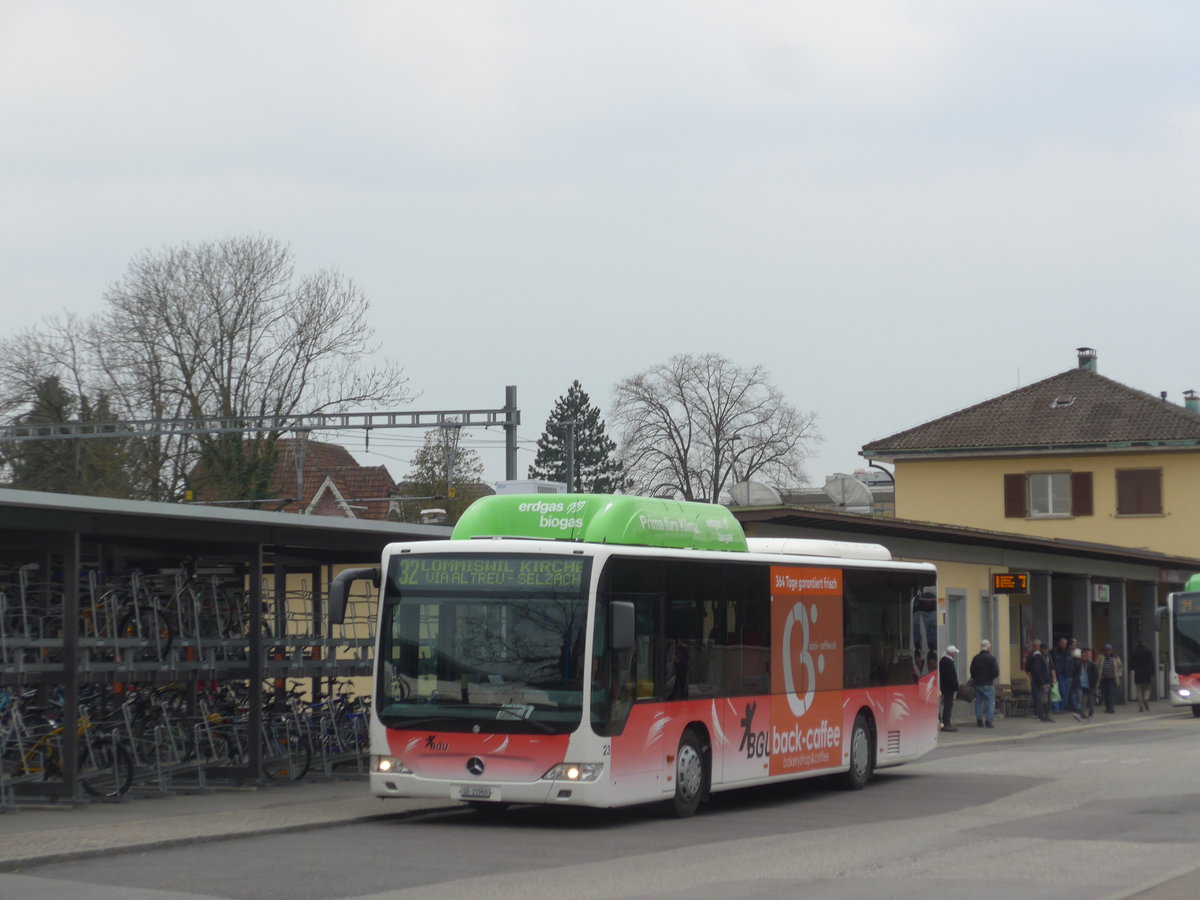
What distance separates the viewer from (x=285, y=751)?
1941cm

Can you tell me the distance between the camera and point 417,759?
48.2ft

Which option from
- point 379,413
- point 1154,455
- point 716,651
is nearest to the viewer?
point 716,651

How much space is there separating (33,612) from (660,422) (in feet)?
188

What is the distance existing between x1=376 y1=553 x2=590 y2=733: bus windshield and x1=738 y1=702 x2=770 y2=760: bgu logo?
111 inches

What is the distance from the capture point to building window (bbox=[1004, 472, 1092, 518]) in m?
58.5

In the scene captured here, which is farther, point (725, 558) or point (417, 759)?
point (725, 558)

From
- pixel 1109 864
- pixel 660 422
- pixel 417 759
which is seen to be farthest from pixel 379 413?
pixel 660 422

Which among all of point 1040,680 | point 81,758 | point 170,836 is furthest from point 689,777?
point 1040,680

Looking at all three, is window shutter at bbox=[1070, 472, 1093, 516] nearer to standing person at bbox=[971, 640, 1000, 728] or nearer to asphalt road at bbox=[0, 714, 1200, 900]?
standing person at bbox=[971, 640, 1000, 728]

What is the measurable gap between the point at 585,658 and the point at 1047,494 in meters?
47.6

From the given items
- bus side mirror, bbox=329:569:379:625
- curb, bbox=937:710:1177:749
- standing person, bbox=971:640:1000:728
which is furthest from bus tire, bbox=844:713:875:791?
standing person, bbox=971:640:1000:728

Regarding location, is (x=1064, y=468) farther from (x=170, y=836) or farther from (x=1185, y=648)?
(x=170, y=836)

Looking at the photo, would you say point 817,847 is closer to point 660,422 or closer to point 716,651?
point 716,651

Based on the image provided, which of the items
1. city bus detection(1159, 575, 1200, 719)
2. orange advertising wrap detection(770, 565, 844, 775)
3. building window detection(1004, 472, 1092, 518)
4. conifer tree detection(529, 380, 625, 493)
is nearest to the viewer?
orange advertising wrap detection(770, 565, 844, 775)
